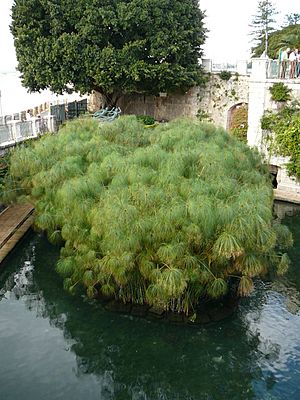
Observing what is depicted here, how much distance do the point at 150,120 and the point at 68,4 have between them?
21.5 ft

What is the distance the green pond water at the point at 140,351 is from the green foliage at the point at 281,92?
947 cm

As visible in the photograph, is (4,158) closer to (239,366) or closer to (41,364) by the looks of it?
(41,364)

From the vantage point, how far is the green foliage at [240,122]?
2148cm

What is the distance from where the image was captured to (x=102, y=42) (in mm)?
21875

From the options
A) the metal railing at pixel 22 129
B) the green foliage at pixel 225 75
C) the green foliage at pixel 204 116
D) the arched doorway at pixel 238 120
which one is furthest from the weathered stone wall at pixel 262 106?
the metal railing at pixel 22 129

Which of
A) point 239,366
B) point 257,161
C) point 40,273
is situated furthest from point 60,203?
point 257,161

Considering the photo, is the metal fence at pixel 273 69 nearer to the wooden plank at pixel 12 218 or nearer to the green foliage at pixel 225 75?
the green foliage at pixel 225 75

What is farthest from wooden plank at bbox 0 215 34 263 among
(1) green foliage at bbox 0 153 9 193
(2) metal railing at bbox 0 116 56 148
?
(2) metal railing at bbox 0 116 56 148

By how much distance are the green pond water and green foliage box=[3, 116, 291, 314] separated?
0.65m

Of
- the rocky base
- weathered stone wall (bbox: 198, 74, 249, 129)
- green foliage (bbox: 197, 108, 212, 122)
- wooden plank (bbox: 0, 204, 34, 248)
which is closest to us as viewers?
the rocky base

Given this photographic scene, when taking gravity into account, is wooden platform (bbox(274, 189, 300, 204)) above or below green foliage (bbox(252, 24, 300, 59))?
below

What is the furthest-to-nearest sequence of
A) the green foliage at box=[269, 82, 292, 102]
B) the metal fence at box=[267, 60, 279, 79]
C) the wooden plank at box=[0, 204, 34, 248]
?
1. the metal fence at box=[267, 60, 279, 79]
2. the green foliage at box=[269, 82, 292, 102]
3. the wooden plank at box=[0, 204, 34, 248]

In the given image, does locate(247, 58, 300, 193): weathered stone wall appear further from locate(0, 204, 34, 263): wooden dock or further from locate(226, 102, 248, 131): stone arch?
locate(0, 204, 34, 263): wooden dock

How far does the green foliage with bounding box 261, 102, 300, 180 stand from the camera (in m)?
17.3
